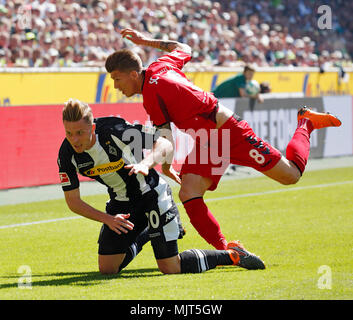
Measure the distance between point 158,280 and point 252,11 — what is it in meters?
23.6

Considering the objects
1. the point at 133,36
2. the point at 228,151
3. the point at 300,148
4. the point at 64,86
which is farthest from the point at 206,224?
the point at 64,86

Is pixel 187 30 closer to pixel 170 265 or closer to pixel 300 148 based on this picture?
pixel 300 148

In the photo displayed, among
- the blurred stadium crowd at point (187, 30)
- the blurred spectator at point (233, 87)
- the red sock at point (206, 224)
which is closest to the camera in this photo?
the red sock at point (206, 224)

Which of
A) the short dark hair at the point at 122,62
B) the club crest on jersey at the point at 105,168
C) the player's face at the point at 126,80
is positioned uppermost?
the short dark hair at the point at 122,62

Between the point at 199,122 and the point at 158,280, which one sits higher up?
the point at 199,122

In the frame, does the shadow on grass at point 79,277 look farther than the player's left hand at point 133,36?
No

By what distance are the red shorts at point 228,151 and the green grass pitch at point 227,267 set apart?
960 mm

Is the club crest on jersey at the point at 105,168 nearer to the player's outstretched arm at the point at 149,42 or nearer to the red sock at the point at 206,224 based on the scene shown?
the red sock at the point at 206,224

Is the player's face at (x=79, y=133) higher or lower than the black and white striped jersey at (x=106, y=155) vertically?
higher

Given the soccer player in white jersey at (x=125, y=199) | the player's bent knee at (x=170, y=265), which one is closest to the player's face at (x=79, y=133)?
the soccer player in white jersey at (x=125, y=199)

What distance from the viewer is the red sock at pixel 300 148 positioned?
765 cm
